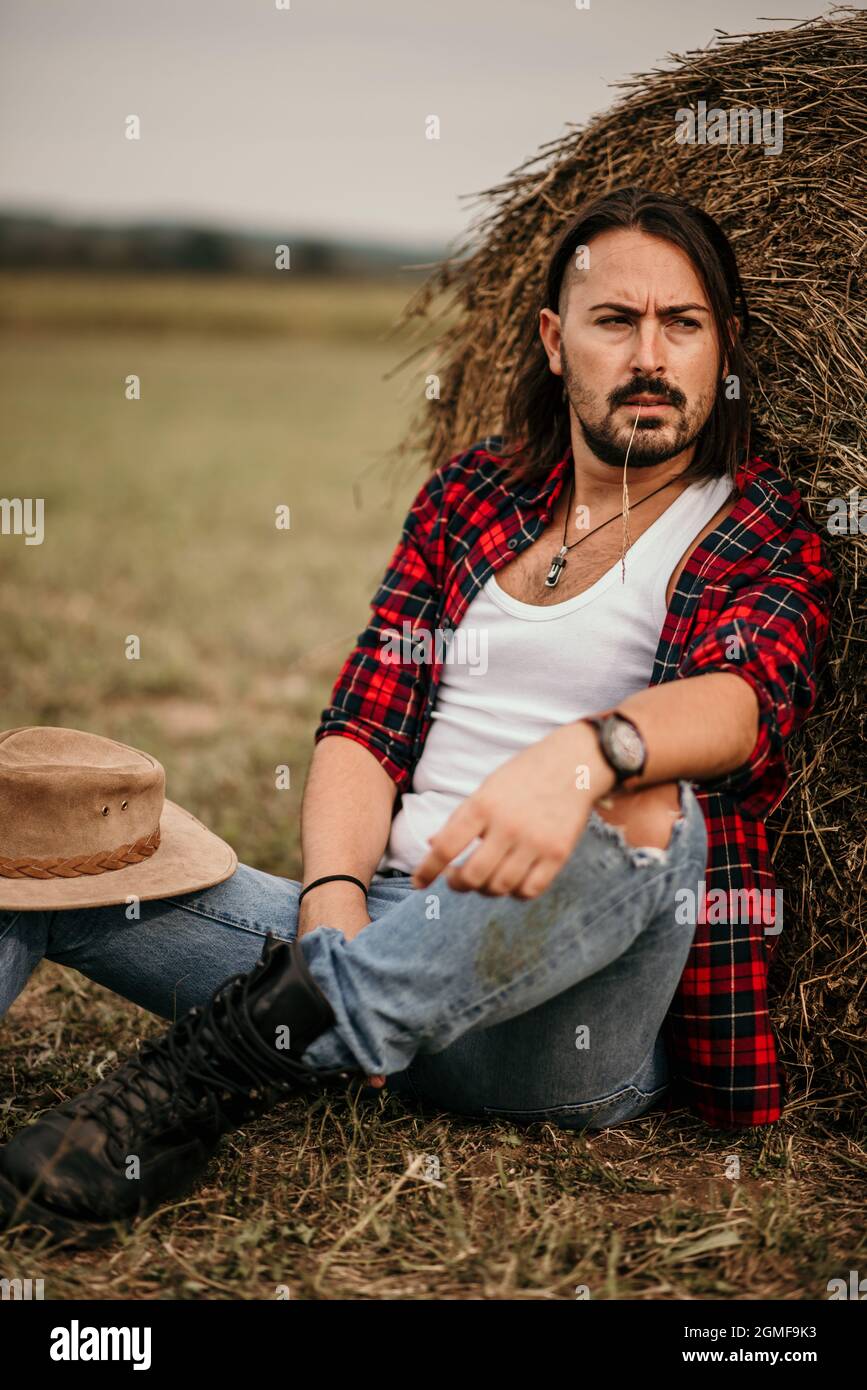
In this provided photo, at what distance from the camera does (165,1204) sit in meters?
2.33

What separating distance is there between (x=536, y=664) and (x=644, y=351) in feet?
2.22

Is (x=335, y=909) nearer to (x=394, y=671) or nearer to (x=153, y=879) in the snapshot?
(x=153, y=879)

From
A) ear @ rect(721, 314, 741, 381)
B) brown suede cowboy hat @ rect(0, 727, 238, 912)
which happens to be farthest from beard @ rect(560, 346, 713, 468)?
brown suede cowboy hat @ rect(0, 727, 238, 912)

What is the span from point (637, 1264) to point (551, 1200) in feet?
0.75

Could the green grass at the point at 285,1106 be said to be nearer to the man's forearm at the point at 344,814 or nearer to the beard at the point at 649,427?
the man's forearm at the point at 344,814

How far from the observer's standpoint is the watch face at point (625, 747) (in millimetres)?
2064

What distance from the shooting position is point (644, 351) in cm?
264

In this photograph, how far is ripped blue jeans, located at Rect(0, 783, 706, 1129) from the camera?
2.13m

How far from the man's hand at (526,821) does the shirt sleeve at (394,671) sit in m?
0.87

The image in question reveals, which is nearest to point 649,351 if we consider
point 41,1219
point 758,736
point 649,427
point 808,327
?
point 649,427

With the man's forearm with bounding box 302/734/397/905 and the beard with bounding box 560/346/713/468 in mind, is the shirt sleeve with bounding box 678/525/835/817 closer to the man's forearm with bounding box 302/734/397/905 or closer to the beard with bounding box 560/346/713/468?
the beard with bounding box 560/346/713/468

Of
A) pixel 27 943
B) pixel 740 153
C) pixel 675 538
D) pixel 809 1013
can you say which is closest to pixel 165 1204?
pixel 27 943

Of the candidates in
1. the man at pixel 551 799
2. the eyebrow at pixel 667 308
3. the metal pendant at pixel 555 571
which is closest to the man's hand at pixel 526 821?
the man at pixel 551 799

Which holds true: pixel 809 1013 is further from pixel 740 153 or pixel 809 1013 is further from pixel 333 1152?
pixel 740 153
